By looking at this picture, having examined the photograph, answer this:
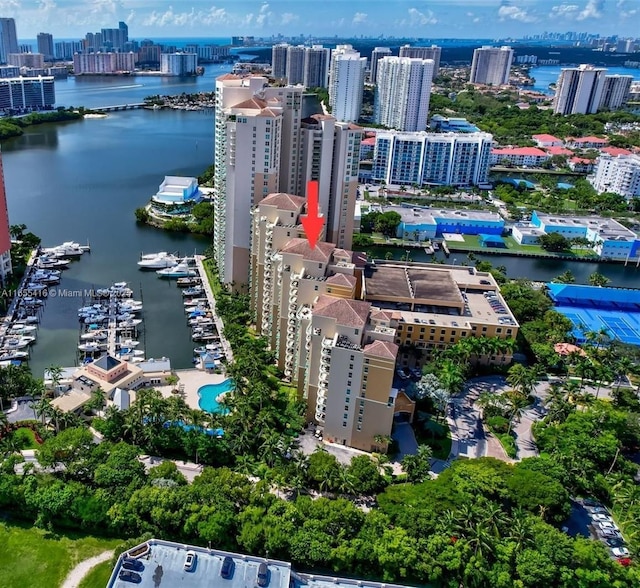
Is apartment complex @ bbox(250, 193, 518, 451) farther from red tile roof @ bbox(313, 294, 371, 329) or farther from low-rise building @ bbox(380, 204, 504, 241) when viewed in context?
low-rise building @ bbox(380, 204, 504, 241)

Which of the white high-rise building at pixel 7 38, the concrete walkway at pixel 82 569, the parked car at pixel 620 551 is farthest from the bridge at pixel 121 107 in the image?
the parked car at pixel 620 551

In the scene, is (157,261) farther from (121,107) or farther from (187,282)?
(121,107)

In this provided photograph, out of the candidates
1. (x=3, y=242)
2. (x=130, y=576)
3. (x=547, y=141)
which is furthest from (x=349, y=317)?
(x=547, y=141)

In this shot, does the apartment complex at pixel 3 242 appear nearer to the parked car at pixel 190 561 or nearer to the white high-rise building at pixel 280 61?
the parked car at pixel 190 561

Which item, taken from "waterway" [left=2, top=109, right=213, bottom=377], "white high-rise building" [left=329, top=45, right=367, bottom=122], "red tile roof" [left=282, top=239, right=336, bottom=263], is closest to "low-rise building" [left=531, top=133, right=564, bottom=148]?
"white high-rise building" [left=329, top=45, right=367, bottom=122]

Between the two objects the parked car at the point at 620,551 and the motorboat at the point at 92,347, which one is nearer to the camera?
the parked car at the point at 620,551
